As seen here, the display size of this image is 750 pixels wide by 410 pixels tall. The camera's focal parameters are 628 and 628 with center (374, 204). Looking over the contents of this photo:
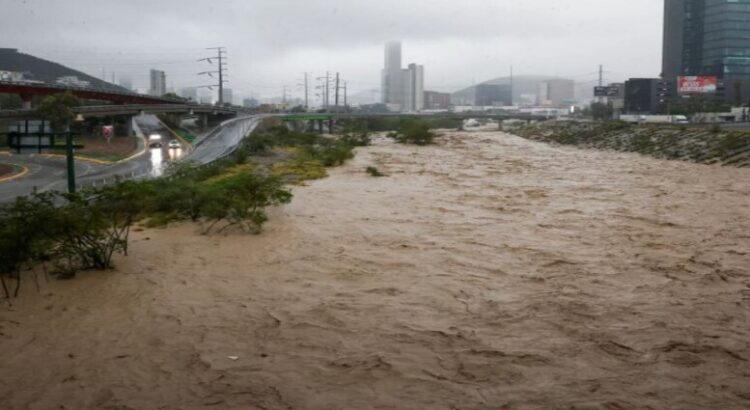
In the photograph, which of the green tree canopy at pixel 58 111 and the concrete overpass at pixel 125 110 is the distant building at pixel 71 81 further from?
the green tree canopy at pixel 58 111

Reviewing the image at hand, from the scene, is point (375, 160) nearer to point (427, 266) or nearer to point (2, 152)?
point (2, 152)

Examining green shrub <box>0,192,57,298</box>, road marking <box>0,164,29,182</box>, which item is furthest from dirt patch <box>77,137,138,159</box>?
green shrub <box>0,192,57,298</box>

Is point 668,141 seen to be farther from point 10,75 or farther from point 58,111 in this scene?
point 10,75

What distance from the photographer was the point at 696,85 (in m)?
94.3

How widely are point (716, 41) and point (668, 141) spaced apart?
7873 centimetres

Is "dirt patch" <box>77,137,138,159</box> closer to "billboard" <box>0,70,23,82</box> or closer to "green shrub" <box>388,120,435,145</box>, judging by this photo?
"billboard" <box>0,70,23,82</box>

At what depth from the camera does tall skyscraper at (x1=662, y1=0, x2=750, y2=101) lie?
11281cm

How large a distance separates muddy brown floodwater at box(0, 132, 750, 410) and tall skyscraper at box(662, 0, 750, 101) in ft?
344

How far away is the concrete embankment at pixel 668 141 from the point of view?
42.0 m

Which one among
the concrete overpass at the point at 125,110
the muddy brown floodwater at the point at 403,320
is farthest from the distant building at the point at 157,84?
the muddy brown floodwater at the point at 403,320

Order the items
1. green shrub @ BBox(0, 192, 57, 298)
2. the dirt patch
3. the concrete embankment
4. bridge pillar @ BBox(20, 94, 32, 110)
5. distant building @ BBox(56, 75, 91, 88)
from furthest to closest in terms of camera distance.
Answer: distant building @ BBox(56, 75, 91, 88) < bridge pillar @ BBox(20, 94, 32, 110) < the concrete embankment < the dirt patch < green shrub @ BBox(0, 192, 57, 298)

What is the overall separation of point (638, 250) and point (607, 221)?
4482mm

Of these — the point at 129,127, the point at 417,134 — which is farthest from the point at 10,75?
the point at 417,134

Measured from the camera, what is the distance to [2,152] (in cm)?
2917
